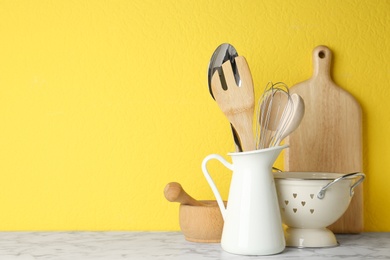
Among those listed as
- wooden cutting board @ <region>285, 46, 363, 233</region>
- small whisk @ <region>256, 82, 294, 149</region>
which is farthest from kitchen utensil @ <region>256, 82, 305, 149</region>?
wooden cutting board @ <region>285, 46, 363, 233</region>

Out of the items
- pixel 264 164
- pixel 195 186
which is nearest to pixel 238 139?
pixel 264 164

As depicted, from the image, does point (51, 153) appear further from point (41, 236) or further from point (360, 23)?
point (360, 23)

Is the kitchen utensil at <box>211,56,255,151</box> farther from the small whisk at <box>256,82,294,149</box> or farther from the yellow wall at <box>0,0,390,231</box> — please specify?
the yellow wall at <box>0,0,390,231</box>

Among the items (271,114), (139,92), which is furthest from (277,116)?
(139,92)

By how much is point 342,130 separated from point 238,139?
28 centimetres

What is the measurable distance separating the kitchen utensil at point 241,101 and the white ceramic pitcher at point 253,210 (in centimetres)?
5

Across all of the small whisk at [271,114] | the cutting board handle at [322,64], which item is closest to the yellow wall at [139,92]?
the cutting board handle at [322,64]

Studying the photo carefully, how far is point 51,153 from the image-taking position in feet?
4.05

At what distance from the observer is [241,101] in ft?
Answer: 3.40

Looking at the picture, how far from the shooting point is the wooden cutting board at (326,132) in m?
1.20

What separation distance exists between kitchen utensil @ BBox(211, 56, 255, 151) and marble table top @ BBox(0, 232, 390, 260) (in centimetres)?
21

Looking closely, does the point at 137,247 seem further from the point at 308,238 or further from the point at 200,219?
the point at 308,238

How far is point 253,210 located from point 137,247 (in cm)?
24

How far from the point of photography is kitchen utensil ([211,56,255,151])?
1.03 meters
